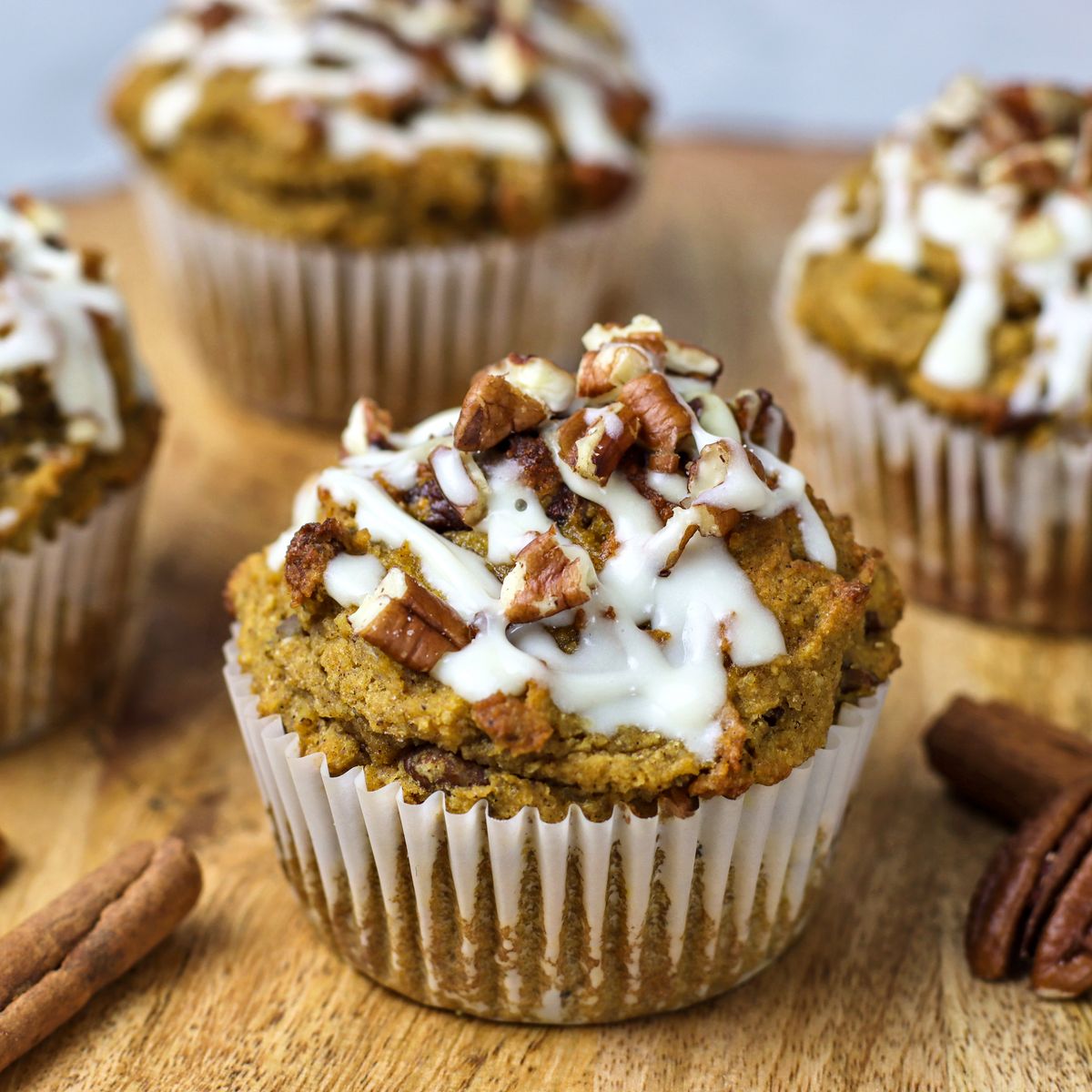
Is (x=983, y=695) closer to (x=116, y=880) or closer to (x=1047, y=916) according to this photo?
(x=1047, y=916)

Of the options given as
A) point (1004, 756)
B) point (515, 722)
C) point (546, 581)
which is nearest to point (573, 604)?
point (546, 581)

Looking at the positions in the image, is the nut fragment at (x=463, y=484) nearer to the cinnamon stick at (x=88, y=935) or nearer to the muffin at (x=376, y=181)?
the cinnamon stick at (x=88, y=935)

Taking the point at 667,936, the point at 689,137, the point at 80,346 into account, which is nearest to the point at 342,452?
the point at 80,346

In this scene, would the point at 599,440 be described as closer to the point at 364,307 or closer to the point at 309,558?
the point at 309,558

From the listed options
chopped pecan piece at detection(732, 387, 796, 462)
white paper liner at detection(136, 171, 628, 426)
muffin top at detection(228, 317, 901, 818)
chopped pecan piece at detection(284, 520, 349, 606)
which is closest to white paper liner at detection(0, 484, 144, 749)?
muffin top at detection(228, 317, 901, 818)

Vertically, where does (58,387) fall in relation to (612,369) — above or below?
below

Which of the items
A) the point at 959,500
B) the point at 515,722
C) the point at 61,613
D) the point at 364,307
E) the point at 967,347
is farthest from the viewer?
the point at 364,307

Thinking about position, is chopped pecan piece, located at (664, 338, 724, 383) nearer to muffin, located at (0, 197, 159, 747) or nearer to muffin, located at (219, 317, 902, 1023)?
muffin, located at (219, 317, 902, 1023)
